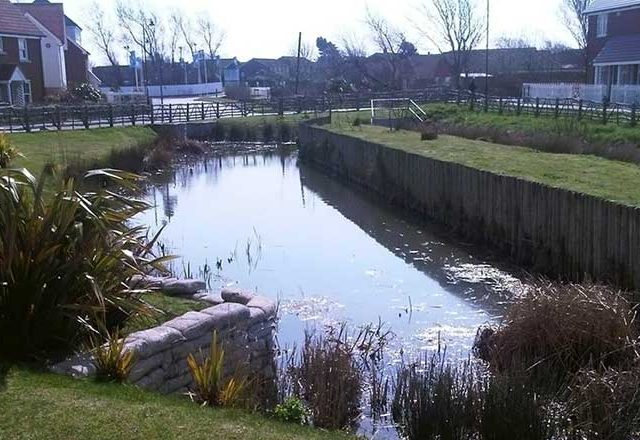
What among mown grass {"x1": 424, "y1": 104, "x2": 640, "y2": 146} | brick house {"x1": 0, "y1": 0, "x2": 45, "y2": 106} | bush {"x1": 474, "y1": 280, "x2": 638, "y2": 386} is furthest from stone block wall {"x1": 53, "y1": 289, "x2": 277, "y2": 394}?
brick house {"x1": 0, "y1": 0, "x2": 45, "y2": 106}

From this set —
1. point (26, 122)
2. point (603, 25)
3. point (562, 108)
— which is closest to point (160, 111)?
point (26, 122)

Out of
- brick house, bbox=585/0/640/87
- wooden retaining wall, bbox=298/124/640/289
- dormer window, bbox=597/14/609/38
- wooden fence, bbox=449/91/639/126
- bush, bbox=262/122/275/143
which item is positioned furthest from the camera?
bush, bbox=262/122/275/143

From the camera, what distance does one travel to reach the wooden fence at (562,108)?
101 ft

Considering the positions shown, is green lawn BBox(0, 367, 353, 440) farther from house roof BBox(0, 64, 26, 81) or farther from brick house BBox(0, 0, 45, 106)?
house roof BBox(0, 64, 26, 81)

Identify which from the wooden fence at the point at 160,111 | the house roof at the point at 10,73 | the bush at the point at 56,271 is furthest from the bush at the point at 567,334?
the house roof at the point at 10,73

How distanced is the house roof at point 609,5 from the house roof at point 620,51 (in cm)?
169

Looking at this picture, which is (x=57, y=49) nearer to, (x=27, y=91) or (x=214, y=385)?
(x=27, y=91)

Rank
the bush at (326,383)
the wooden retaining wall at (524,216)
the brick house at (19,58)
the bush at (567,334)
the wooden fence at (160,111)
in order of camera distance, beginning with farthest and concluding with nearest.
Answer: the brick house at (19,58), the wooden fence at (160,111), the wooden retaining wall at (524,216), the bush at (567,334), the bush at (326,383)

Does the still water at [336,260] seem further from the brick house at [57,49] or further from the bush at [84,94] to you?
the brick house at [57,49]

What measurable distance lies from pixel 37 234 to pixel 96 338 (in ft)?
3.70

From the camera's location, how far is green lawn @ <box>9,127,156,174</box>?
26112 mm

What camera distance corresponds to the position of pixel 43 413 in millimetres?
5848

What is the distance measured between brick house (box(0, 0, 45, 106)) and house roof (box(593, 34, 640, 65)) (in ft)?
111

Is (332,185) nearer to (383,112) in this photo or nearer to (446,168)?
(446,168)
